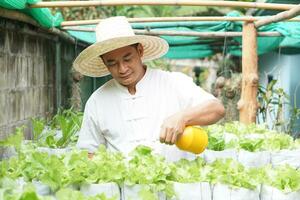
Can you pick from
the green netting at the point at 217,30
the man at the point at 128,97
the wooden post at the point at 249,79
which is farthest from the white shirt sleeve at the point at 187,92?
the green netting at the point at 217,30

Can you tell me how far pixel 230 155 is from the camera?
3.71 meters

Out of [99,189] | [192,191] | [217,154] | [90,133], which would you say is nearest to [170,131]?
[192,191]

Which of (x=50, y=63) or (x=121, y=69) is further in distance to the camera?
(x=50, y=63)

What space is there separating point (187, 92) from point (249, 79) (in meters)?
2.74

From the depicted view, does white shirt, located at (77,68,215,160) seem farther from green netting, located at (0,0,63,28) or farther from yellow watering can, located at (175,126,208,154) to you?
green netting, located at (0,0,63,28)

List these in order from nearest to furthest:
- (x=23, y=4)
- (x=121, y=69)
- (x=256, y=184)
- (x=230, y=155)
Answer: (x=256, y=184) < (x=121, y=69) < (x=230, y=155) < (x=23, y=4)

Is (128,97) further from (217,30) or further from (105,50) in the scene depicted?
(217,30)

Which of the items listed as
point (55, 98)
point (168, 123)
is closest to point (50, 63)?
point (55, 98)

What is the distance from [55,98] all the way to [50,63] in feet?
1.58

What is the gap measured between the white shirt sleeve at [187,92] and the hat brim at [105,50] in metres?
0.30

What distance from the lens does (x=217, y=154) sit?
3.61m

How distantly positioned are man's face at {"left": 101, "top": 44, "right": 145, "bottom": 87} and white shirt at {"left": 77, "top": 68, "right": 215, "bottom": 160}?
4.8 inches

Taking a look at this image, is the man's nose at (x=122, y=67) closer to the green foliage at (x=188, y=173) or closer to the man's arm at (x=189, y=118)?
the man's arm at (x=189, y=118)

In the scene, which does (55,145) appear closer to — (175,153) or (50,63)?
(175,153)
